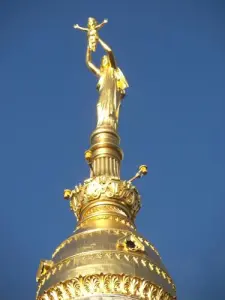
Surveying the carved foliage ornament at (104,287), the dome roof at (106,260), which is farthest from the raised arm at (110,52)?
the carved foliage ornament at (104,287)

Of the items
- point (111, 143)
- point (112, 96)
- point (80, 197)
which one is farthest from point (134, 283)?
point (112, 96)

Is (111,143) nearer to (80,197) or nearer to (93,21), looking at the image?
(80,197)

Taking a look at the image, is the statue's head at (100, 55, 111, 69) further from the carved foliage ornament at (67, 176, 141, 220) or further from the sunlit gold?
the carved foliage ornament at (67, 176, 141, 220)

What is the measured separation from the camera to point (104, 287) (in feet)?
38.0

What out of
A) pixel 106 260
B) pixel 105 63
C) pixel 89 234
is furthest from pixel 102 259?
pixel 105 63

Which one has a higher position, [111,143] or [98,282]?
[111,143]

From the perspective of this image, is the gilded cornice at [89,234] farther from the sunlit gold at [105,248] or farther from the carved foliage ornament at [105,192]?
the carved foliage ornament at [105,192]

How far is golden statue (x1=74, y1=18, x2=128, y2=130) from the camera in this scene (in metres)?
16.2

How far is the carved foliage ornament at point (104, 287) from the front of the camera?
1159 cm

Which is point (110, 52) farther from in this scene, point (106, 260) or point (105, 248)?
point (106, 260)

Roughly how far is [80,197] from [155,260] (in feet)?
6.94

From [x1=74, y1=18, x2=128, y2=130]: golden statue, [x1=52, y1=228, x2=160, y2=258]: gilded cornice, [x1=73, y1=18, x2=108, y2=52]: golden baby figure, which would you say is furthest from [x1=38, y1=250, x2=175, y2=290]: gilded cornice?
[x1=73, y1=18, x2=108, y2=52]: golden baby figure

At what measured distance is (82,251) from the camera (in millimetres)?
12188

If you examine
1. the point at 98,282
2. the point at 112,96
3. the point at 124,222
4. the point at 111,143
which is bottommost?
the point at 98,282
